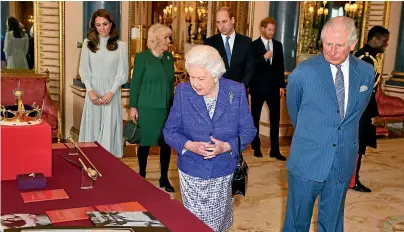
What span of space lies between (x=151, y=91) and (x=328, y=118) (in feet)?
7.79

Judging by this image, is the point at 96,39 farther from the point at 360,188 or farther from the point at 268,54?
the point at 360,188

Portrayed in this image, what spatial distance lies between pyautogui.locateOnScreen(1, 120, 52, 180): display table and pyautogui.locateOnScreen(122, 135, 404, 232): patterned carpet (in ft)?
7.40

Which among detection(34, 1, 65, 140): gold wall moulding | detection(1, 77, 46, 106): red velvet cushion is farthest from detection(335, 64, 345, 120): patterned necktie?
detection(34, 1, 65, 140): gold wall moulding

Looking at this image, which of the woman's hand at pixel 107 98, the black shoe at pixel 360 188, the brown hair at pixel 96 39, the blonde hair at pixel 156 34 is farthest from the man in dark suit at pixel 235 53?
the black shoe at pixel 360 188

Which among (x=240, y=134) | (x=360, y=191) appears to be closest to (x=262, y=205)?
(x=360, y=191)

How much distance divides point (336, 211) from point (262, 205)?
6.14ft

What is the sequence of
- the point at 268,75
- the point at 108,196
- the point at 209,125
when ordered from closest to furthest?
1. the point at 108,196
2. the point at 209,125
3. the point at 268,75

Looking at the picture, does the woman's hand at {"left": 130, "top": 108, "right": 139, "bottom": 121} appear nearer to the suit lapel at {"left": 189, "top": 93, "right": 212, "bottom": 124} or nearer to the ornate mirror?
the suit lapel at {"left": 189, "top": 93, "right": 212, "bottom": 124}

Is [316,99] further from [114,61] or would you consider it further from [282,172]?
[282,172]

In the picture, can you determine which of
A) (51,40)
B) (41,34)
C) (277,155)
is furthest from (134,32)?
(277,155)

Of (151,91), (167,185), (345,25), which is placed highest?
(345,25)

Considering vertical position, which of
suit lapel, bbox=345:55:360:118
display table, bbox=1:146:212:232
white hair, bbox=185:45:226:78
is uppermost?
white hair, bbox=185:45:226:78

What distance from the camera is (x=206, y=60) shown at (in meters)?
2.83

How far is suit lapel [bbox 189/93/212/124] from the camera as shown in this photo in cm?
299
